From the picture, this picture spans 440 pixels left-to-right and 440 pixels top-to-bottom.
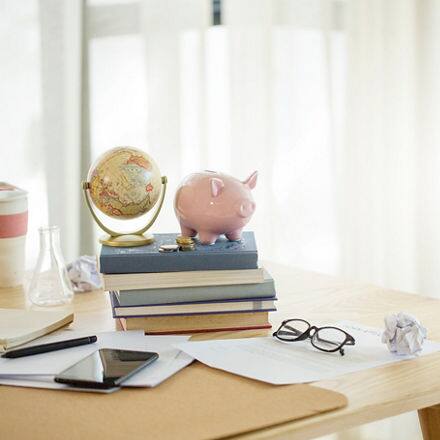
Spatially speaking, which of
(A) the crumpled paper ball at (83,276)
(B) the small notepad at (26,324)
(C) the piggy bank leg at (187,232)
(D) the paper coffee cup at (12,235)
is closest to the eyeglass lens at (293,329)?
(C) the piggy bank leg at (187,232)

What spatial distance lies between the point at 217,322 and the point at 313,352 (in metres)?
0.19

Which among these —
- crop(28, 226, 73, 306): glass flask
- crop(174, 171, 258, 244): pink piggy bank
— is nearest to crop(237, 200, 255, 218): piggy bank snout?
crop(174, 171, 258, 244): pink piggy bank

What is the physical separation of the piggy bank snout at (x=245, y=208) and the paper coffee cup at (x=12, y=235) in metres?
0.52

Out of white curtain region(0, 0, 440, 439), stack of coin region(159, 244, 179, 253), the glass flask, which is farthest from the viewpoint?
white curtain region(0, 0, 440, 439)

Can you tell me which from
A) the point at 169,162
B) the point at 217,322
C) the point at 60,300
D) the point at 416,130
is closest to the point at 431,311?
the point at 217,322

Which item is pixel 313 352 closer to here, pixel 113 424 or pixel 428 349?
pixel 428 349

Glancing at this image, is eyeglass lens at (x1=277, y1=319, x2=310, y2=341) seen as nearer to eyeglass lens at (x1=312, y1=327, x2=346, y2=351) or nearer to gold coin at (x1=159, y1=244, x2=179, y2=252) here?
eyeglass lens at (x1=312, y1=327, x2=346, y2=351)

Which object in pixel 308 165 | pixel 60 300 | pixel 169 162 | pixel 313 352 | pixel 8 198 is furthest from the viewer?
pixel 308 165

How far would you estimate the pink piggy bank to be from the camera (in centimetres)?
131

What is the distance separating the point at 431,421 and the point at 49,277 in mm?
688

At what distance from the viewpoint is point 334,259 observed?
2488mm

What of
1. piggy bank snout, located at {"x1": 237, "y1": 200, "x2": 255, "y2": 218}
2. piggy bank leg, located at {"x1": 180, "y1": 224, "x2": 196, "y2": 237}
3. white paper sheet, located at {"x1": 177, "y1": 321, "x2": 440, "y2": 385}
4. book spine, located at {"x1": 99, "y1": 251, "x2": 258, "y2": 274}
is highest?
piggy bank snout, located at {"x1": 237, "y1": 200, "x2": 255, "y2": 218}

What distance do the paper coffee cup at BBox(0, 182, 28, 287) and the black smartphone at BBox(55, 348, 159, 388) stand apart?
0.55 metres

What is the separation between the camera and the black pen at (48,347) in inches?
45.1
